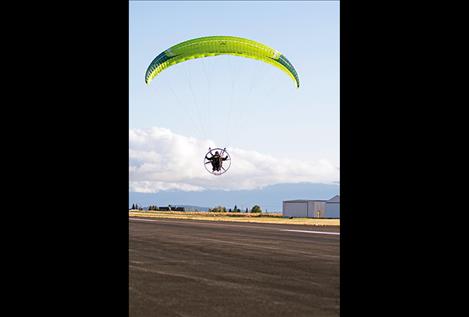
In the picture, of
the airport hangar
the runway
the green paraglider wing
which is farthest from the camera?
the airport hangar

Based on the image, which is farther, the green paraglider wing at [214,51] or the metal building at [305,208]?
the metal building at [305,208]

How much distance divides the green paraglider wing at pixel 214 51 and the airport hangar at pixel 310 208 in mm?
31594

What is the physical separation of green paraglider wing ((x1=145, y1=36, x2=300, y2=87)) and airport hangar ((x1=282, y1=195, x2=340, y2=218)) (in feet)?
104

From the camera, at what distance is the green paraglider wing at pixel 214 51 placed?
18.8 m

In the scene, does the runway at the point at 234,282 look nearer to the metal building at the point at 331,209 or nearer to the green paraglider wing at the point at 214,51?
the green paraglider wing at the point at 214,51

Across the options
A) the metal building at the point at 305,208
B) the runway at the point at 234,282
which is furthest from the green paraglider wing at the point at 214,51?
the metal building at the point at 305,208

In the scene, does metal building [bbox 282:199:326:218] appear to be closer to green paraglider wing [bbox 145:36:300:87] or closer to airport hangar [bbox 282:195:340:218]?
airport hangar [bbox 282:195:340:218]

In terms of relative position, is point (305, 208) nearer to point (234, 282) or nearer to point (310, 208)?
point (310, 208)

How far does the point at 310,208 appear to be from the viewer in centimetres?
5038

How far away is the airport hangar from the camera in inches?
1987

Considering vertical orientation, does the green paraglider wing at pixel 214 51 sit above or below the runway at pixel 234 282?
above

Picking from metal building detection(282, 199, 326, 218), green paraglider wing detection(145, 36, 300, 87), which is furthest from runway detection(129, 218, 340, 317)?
metal building detection(282, 199, 326, 218)
